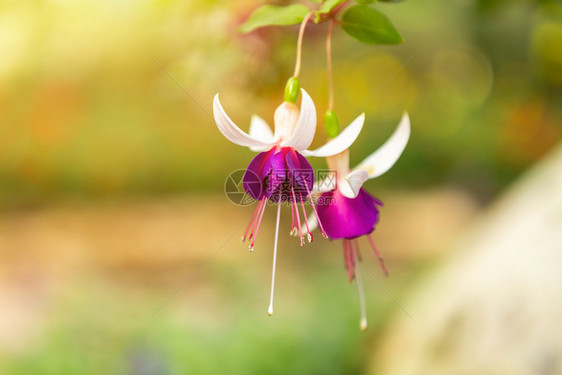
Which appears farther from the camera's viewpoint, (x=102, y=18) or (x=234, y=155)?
(x=234, y=155)

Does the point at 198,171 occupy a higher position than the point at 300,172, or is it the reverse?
the point at 198,171

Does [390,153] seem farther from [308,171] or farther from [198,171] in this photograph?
[198,171]

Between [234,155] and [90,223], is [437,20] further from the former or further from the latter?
[90,223]

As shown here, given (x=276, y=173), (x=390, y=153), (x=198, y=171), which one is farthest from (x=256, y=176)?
(x=198, y=171)

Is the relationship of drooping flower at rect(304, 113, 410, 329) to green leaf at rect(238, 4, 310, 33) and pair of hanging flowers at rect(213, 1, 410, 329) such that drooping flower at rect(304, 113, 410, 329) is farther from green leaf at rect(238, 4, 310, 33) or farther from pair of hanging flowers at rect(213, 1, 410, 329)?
green leaf at rect(238, 4, 310, 33)

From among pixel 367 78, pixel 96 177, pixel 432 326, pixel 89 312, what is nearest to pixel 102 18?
pixel 96 177

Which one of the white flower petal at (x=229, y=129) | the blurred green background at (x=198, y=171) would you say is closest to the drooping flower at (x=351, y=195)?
the white flower petal at (x=229, y=129)

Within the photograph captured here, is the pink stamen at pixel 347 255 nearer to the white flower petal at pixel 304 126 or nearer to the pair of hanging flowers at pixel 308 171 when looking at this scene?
the pair of hanging flowers at pixel 308 171

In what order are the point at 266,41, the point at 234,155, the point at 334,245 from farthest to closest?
the point at 234,155 < the point at 334,245 < the point at 266,41
